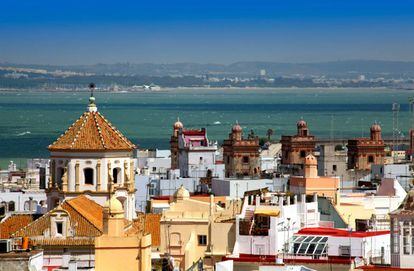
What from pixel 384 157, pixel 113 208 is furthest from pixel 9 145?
pixel 113 208

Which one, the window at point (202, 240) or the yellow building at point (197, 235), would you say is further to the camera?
the window at point (202, 240)

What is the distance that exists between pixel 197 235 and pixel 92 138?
547cm

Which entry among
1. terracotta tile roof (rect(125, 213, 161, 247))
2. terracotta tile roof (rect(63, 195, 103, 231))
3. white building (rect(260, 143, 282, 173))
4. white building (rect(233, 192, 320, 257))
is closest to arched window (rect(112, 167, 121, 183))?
terracotta tile roof (rect(125, 213, 161, 247))

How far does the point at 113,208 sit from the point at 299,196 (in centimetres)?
964

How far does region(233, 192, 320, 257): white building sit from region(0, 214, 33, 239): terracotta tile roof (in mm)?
4968

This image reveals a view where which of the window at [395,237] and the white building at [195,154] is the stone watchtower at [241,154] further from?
the window at [395,237]

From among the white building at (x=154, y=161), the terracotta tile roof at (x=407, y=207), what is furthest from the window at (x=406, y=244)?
the white building at (x=154, y=161)

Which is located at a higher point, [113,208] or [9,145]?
[113,208]

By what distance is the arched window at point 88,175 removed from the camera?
136ft

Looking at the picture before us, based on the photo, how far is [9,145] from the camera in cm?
13212

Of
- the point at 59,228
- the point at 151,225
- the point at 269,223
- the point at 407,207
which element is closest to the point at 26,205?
the point at 151,225

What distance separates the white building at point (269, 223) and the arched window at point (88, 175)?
14.6 ft

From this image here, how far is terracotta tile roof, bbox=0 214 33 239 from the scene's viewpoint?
124 feet

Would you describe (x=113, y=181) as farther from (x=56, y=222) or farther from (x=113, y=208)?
(x=113, y=208)
